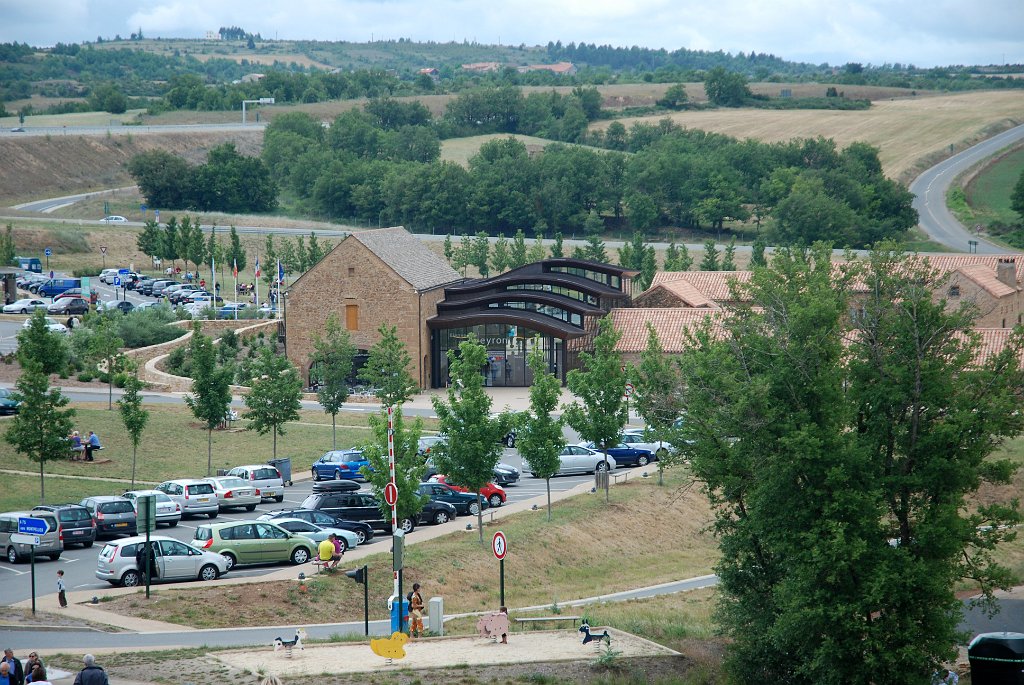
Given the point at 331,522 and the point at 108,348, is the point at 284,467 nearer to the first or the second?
the point at 331,522

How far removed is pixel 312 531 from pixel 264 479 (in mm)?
6682

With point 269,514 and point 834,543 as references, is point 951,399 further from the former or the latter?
point 269,514

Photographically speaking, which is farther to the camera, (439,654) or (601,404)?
(601,404)

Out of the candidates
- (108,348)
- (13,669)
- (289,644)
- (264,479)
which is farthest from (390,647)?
(108,348)

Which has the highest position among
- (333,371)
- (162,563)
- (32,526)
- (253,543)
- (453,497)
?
(32,526)

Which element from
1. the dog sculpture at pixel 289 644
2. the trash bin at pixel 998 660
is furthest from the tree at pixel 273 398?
the trash bin at pixel 998 660

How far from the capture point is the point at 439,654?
82.2 feet

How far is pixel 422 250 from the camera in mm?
75125

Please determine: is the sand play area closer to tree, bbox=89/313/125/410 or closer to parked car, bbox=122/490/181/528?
parked car, bbox=122/490/181/528

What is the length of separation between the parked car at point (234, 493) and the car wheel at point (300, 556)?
Answer: 628cm

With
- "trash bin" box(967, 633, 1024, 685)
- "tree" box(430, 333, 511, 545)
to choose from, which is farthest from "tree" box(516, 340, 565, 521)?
"trash bin" box(967, 633, 1024, 685)

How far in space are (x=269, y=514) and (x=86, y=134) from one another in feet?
394

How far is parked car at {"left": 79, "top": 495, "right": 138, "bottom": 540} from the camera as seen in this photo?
36156 mm

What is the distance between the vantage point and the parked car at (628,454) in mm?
49312
